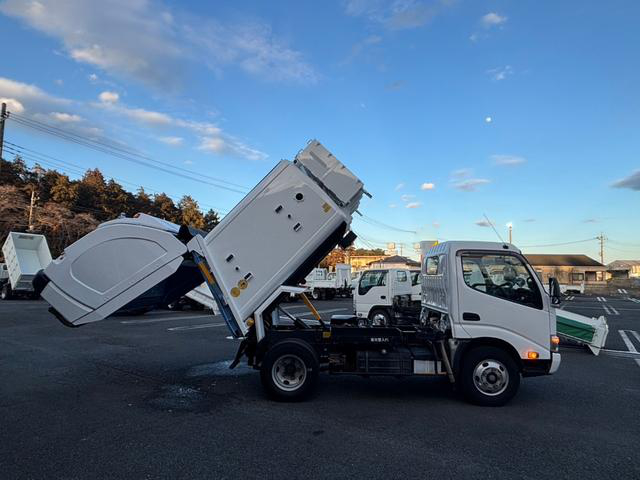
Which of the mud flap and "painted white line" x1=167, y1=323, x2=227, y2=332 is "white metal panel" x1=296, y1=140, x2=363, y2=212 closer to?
the mud flap

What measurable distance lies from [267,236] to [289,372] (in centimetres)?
198

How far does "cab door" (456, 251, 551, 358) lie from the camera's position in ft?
20.1

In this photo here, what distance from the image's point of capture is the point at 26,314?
16.8 m

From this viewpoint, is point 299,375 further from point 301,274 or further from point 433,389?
point 433,389

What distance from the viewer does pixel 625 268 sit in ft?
276

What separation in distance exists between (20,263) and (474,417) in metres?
25.5

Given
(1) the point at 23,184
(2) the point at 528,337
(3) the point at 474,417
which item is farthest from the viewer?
(1) the point at 23,184

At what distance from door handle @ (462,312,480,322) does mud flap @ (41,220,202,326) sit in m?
4.15

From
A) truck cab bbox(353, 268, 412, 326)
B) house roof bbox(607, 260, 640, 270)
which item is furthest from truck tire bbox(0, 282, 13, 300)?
house roof bbox(607, 260, 640, 270)

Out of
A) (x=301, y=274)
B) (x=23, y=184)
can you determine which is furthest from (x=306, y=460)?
(x=23, y=184)

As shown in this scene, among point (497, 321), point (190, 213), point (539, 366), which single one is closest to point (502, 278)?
point (497, 321)

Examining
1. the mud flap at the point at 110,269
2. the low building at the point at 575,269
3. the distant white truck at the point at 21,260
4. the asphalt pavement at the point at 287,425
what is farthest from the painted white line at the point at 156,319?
the low building at the point at 575,269

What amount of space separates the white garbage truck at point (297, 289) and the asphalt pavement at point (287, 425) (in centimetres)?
55

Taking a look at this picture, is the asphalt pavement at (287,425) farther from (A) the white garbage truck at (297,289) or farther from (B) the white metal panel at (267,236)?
(B) the white metal panel at (267,236)
